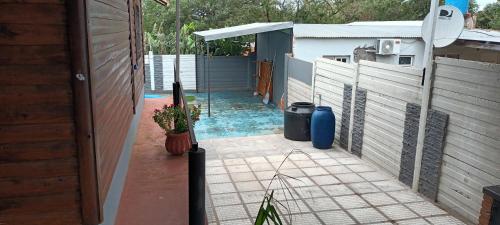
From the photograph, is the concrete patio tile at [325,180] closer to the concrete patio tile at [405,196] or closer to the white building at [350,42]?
the concrete patio tile at [405,196]

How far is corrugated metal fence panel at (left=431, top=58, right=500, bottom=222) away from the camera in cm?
433

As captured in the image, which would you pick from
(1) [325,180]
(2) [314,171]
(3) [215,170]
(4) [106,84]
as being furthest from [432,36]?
(4) [106,84]

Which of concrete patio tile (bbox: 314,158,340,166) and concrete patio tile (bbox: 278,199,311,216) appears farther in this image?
concrete patio tile (bbox: 314,158,340,166)

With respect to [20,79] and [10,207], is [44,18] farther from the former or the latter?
[10,207]

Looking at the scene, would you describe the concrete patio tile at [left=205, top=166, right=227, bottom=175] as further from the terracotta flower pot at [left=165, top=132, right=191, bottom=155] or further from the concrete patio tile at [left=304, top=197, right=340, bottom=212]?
the concrete patio tile at [left=304, top=197, right=340, bottom=212]

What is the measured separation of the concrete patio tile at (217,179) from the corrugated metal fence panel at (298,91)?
4128 millimetres

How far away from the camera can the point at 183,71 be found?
17.0 meters

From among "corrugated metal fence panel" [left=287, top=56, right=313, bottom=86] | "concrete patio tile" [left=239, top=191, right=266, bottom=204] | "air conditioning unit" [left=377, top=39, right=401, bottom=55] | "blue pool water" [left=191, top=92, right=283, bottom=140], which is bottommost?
"blue pool water" [left=191, top=92, right=283, bottom=140]

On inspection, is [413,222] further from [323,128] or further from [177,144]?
[177,144]

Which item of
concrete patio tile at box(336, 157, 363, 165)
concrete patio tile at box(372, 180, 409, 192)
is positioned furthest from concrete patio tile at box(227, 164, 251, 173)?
concrete patio tile at box(372, 180, 409, 192)

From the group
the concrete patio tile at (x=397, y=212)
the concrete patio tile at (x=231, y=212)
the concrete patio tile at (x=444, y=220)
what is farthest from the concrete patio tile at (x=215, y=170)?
the concrete patio tile at (x=444, y=220)

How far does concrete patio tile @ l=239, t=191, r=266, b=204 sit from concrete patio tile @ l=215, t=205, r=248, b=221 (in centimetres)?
22

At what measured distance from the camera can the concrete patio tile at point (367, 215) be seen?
15.2 ft

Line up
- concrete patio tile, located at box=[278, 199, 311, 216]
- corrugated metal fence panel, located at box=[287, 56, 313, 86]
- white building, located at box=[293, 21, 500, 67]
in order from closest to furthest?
concrete patio tile, located at box=[278, 199, 311, 216], corrugated metal fence panel, located at box=[287, 56, 313, 86], white building, located at box=[293, 21, 500, 67]
